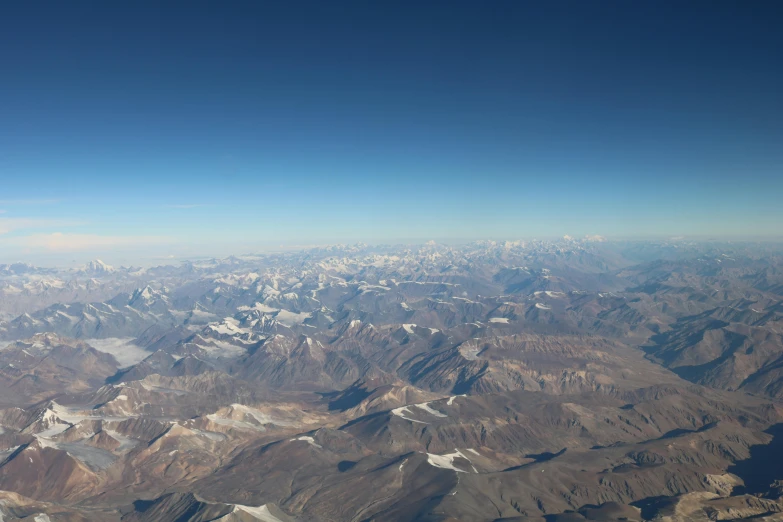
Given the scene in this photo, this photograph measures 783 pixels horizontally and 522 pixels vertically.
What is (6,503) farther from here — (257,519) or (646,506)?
(646,506)

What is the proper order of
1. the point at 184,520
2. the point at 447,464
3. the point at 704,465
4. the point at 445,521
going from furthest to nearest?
1. the point at 704,465
2. the point at 447,464
3. the point at 184,520
4. the point at 445,521

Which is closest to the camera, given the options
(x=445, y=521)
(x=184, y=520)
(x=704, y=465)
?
(x=445, y=521)

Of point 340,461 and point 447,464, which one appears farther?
point 340,461

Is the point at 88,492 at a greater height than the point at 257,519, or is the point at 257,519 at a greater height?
the point at 257,519

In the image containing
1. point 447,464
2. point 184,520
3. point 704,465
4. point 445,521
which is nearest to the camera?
point 445,521

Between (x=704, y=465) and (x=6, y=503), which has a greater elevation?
(x=6, y=503)

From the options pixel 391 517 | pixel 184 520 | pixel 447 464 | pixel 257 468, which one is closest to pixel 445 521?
pixel 391 517

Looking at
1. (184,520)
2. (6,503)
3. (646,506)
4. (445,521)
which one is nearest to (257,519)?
(184,520)

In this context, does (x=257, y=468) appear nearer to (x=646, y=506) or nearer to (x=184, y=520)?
(x=184, y=520)

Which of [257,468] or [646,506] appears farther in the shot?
[257,468]
